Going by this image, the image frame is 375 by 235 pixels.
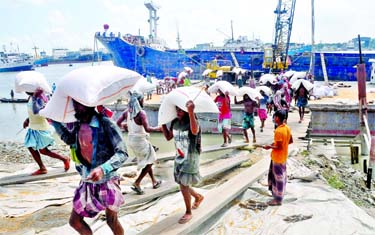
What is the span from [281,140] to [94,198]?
265 centimetres

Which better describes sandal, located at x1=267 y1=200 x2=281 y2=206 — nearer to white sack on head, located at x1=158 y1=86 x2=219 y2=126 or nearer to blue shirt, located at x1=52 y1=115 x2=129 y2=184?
white sack on head, located at x1=158 y1=86 x2=219 y2=126

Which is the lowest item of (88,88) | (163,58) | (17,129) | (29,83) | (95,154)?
(17,129)

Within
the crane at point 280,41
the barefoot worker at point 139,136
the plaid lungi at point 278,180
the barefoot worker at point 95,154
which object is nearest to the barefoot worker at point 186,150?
the barefoot worker at point 95,154

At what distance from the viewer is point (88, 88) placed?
3021mm

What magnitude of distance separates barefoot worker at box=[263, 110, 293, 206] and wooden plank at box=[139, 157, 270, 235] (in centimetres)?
49

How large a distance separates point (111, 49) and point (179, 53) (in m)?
6.77

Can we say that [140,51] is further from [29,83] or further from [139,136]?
[139,136]

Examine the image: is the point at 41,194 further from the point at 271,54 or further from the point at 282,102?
the point at 271,54

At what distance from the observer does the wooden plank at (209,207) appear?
4.21 meters

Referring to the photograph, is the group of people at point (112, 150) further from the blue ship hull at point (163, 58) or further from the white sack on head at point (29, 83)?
the blue ship hull at point (163, 58)

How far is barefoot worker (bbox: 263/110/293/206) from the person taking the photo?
16.6 ft

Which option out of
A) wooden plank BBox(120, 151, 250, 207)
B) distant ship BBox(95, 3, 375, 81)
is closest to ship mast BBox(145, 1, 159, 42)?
distant ship BBox(95, 3, 375, 81)

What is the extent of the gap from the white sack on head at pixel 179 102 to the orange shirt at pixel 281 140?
41.5 inches

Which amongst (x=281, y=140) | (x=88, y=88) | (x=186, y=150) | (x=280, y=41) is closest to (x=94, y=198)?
(x=88, y=88)
